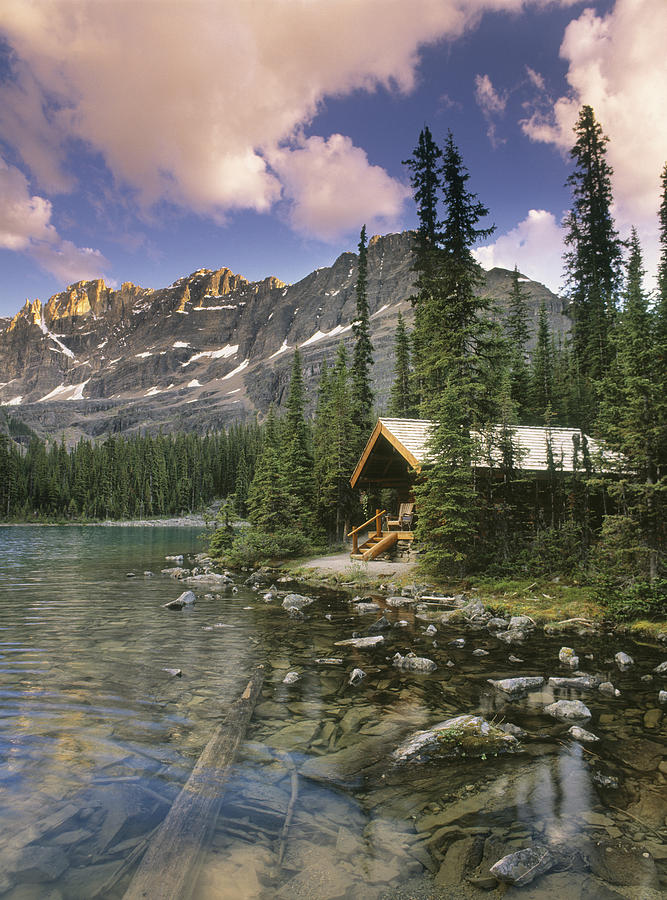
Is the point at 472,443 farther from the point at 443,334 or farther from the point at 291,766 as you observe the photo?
the point at 291,766

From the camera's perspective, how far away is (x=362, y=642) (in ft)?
32.0

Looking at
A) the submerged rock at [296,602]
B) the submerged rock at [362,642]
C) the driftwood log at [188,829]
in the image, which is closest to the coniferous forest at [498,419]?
the submerged rock at [296,602]

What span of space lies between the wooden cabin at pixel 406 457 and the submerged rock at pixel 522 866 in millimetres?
12403

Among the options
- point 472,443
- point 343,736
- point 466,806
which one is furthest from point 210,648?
point 472,443

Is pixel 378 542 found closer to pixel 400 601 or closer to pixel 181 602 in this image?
pixel 400 601

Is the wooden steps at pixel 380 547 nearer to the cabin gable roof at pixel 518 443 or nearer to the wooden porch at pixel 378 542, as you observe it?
the wooden porch at pixel 378 542

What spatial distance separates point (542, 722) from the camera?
6.04 meters

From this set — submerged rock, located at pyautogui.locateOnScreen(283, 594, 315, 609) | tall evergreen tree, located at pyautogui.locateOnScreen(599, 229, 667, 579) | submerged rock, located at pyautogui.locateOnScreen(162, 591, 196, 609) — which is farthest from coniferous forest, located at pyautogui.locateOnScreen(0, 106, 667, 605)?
submerged rock, located at pyautogui.locateOnScreen(162, 591, 196, 609)

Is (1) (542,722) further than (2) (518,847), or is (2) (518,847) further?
(1) (542,722)

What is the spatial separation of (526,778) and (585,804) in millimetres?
553

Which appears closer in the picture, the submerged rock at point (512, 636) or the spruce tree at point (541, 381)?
the submerged rock at point (512, 636)

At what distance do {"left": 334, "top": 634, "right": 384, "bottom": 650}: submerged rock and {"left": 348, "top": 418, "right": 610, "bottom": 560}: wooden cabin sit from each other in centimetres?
685

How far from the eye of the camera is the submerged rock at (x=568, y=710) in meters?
6.19

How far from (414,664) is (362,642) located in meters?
1.73
